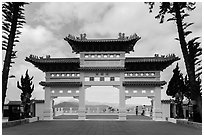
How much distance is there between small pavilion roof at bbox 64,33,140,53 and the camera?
27.3 m

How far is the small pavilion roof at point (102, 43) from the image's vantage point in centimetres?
2726

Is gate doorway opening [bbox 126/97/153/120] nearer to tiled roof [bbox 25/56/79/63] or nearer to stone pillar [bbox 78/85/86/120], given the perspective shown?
stone pillar [bbox 78/85/86/120]

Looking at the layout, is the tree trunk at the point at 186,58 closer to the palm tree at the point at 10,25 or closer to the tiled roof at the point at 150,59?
the palm tree at the point at 10,25

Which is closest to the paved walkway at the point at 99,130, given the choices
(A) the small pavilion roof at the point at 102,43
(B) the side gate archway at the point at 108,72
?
(B) the side gate archway at the point at 108,72

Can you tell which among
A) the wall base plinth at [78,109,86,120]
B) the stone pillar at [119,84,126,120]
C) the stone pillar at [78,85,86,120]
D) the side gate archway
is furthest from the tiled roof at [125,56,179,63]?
the wall base plinth at [78,109,86,120]

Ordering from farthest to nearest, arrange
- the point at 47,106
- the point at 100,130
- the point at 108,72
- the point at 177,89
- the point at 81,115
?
the point at 47,106
the point at 108,72
the point at 81,115
the point at 177,89
the point at 100,130

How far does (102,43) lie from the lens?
27406mm

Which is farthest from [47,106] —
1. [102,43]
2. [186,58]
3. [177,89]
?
[186,58]

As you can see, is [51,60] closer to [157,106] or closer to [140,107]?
[157,106]

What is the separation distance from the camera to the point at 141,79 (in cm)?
2764

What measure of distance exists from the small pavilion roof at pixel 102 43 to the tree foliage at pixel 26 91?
5296mm

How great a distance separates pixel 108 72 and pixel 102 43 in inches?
105

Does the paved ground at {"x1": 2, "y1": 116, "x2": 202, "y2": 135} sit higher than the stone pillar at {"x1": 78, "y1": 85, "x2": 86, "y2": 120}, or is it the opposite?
the stone pillar at {"x1": 78, "y1": 85, "x2": 86, "y2": 120}

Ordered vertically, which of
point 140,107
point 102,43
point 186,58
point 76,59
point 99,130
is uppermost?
point 102,43
